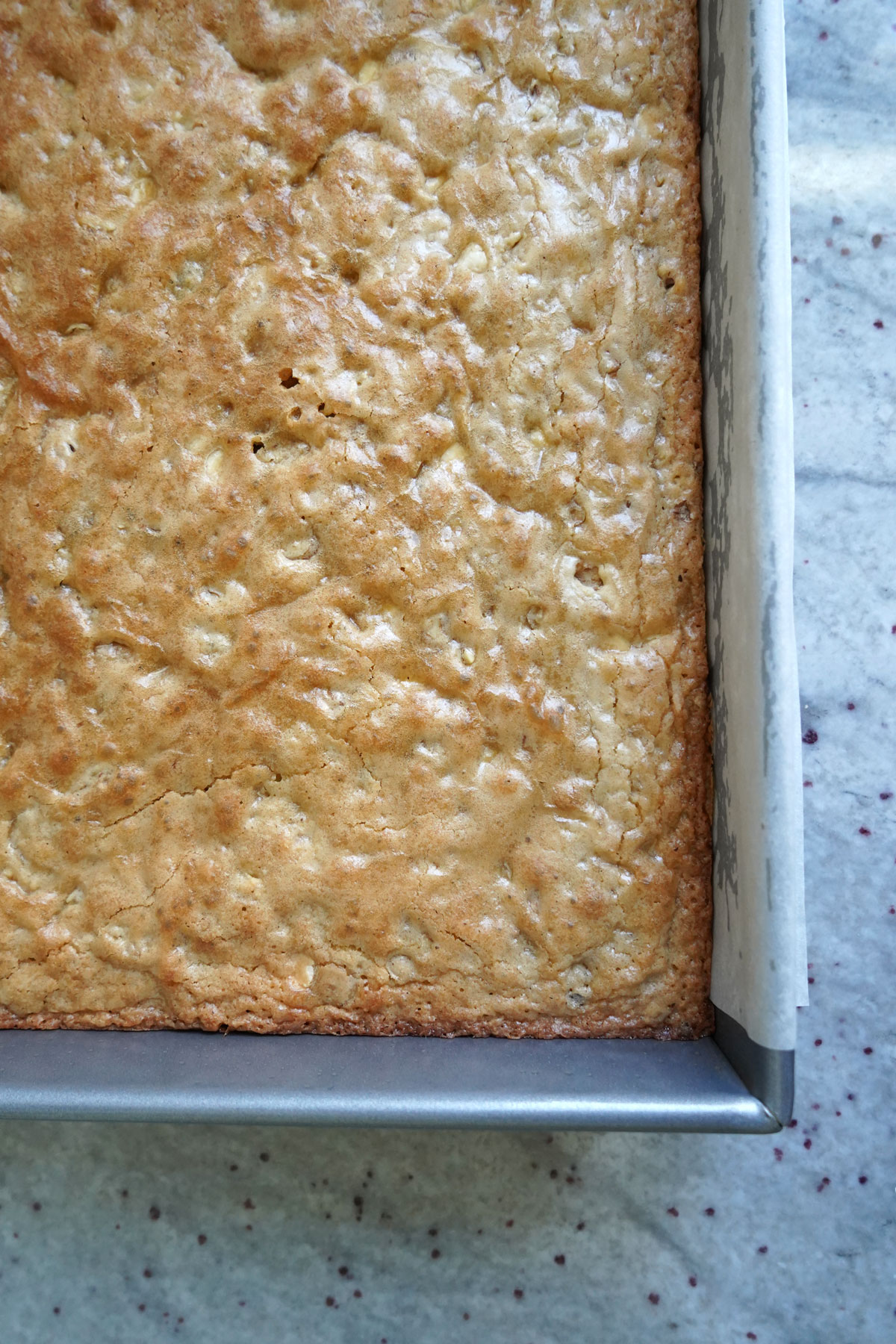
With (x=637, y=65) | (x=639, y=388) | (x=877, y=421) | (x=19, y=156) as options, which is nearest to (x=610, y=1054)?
(x=639, y=388)

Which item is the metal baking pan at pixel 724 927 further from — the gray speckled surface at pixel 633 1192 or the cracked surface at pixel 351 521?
the gray speckled surface at pixel 633 1192

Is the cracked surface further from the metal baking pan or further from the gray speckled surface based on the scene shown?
the gray speckled surface

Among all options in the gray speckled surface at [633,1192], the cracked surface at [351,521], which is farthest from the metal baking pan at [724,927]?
the gray speckled surface at [633,1192]

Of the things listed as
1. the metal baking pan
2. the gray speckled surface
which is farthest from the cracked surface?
the gray speckled surface

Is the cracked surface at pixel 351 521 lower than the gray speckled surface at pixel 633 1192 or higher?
higher

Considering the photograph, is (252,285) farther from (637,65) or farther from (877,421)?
(877,421)

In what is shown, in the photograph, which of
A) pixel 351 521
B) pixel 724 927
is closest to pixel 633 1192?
pixel 724 927
